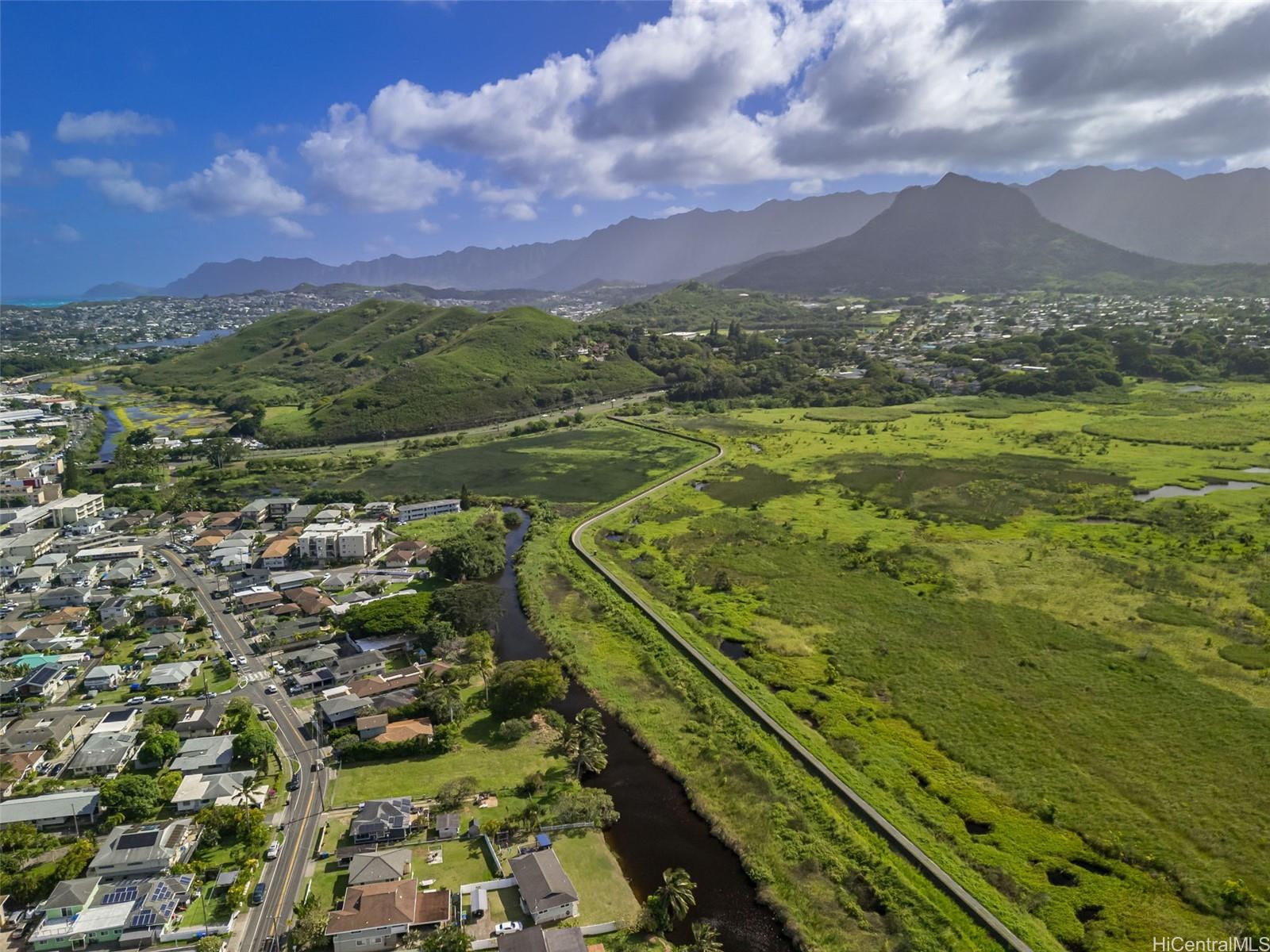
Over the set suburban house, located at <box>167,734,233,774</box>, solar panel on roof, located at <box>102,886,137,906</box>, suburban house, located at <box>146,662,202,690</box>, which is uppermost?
suburban house, located at <box>146,662,202,690</box>

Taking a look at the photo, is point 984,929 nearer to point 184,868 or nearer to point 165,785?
point 184,868

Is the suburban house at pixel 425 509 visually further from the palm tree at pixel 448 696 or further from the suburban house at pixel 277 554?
the palm tree at pixel 448 696

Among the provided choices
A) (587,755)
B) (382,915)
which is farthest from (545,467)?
(382,915)

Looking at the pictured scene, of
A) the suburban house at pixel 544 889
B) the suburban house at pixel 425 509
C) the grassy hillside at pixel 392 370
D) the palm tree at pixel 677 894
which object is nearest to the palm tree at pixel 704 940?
the palm tree at pixel 677 894

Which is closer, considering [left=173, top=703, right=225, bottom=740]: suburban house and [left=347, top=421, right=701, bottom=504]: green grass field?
[left=173, top=703, right=225, bottom=740]: suburban house

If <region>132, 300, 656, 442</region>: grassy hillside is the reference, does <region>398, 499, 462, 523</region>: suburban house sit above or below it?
below

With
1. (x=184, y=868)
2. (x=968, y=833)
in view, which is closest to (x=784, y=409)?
(x=968, y=833)

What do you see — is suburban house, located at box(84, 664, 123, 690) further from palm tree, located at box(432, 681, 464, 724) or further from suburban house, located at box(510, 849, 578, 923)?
suburban house, located at box(510, 849, 578, 923)

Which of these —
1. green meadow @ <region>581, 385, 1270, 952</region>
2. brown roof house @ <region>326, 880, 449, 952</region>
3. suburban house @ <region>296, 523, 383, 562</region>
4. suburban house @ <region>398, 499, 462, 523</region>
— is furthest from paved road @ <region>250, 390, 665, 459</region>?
brown roof house @ <region>326, 880, 449, 952</region>
